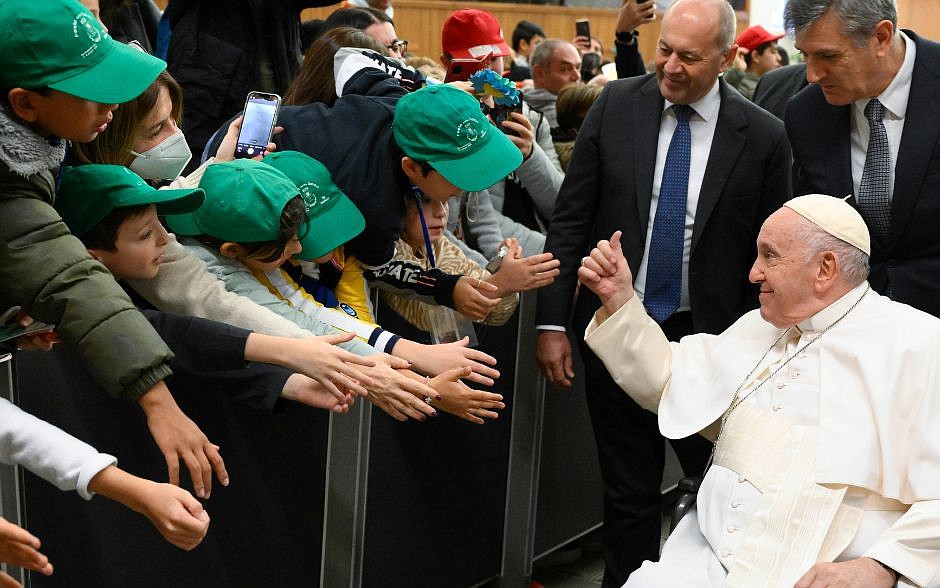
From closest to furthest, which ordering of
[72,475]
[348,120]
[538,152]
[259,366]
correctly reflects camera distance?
[72,475] < [259,366] < [348,120] < [538,152]

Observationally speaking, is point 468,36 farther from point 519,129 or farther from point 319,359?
point 319,359

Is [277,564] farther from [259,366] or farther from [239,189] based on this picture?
[239,189]

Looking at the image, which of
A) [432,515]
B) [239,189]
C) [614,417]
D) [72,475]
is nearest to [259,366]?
[239,189]

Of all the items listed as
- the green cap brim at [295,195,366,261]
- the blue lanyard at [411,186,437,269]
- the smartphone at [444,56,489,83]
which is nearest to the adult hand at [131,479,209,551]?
the green cap brim at [295,195,366,261]

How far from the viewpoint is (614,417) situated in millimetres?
3420

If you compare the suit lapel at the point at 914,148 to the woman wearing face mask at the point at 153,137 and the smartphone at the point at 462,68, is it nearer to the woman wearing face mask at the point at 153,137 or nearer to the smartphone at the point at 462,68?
the smartphone at the point at 462,68

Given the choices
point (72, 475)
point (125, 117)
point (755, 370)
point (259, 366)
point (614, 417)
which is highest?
point (125, 117)

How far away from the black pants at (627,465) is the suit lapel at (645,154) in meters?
0.46

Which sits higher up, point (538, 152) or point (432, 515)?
point (538, 152)

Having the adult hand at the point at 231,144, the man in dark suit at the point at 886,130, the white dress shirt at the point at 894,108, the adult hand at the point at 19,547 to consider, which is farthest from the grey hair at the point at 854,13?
the adult hand at the point at 19,547

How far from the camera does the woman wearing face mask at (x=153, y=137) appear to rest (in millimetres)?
2566

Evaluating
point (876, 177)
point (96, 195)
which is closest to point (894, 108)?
point (876, 177)

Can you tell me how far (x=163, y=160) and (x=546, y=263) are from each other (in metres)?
1.03

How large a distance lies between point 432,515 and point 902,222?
157 cm
